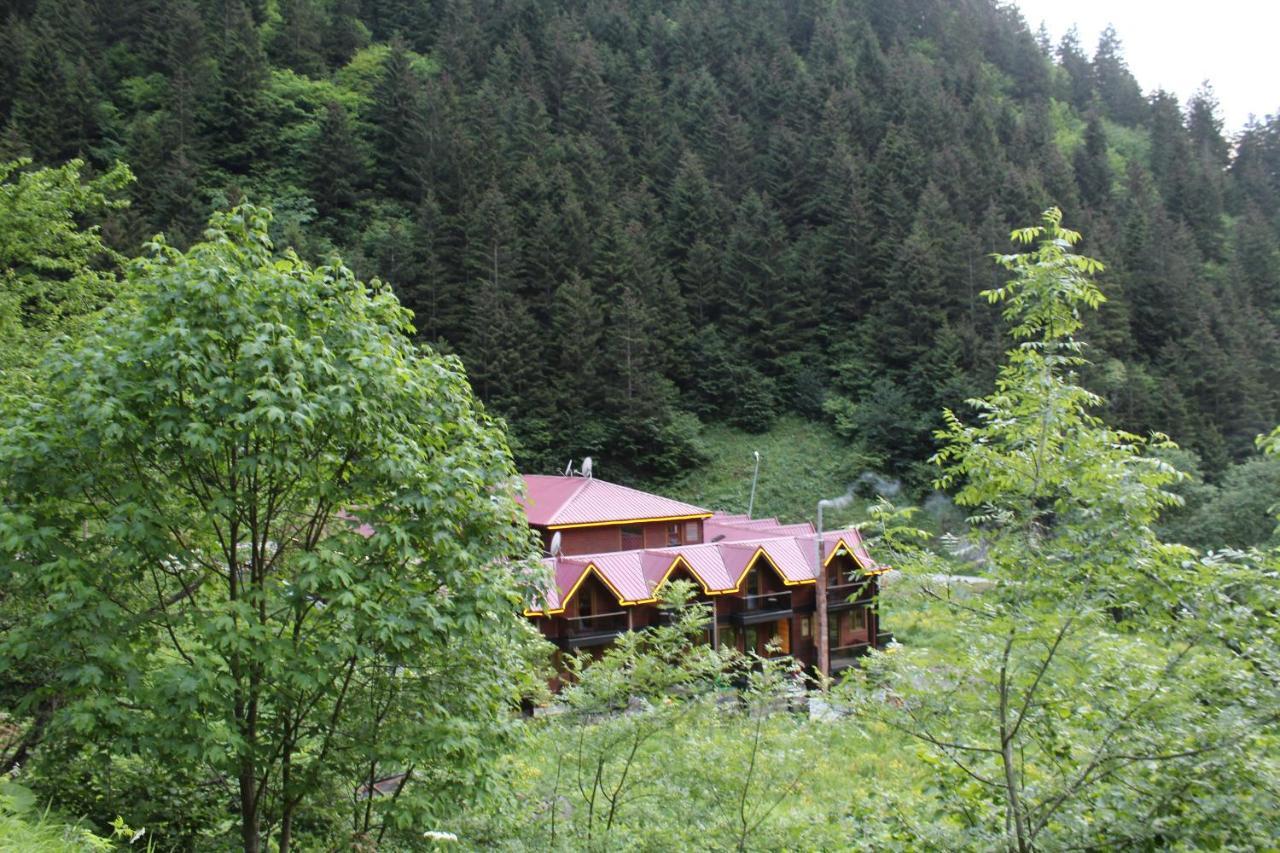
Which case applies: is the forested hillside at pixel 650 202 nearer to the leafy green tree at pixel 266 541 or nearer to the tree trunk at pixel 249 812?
the leafy green tree at pixel 266 541

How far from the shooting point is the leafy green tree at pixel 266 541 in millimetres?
5691

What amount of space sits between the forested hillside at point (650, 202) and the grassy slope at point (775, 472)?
133 cm

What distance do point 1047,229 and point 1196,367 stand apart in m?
52.4

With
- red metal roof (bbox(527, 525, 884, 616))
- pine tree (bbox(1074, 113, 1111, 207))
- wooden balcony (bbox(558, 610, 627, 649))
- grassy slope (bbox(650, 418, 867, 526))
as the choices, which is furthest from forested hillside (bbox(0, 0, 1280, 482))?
wooden balcony (bbox(558, 610, 627, 649))

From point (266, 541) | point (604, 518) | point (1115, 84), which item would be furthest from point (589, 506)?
point (1115, 84)

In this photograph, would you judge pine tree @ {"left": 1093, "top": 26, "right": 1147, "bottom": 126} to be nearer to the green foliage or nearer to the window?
the window

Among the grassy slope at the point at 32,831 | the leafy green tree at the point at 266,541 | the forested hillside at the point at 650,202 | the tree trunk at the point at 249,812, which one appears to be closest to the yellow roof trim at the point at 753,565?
the leafy green tree at the point at 266,541

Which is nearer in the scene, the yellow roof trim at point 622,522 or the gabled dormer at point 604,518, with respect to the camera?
the yellow roof trim at point 622,522

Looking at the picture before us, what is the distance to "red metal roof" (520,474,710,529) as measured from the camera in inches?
962

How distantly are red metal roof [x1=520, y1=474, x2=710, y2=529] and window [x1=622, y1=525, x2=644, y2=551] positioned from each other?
1.62 feet

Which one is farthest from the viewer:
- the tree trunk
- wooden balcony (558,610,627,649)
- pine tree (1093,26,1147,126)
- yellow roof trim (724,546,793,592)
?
pine tree (1093,26,1147,126)

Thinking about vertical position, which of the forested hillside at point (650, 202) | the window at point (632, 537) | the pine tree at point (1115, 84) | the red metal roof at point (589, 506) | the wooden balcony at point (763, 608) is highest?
the pine tree at point (1115, 84)

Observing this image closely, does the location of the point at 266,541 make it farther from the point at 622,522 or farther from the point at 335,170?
the point at 335,170

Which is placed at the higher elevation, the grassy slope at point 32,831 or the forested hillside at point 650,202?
the forested hillside at point 650,202
